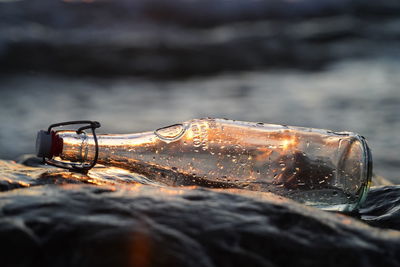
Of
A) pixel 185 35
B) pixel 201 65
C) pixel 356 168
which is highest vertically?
pixel 185 35

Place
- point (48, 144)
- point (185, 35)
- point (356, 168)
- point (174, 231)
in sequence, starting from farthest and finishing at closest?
point (185, 35) → point (356, 168) → point (48, 144) → point (174, 231)

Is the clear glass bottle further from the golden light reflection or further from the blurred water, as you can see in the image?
the blurred water

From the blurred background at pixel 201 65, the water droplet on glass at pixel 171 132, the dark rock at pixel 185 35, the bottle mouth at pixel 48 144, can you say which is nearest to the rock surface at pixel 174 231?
the bottle mouth at pixel 48 144

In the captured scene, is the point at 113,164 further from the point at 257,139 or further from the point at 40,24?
the point at 40,24

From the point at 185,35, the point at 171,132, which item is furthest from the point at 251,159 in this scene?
the point at 185,35

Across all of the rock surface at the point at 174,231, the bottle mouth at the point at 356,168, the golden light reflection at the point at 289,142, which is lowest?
the rock surface at the point at 174,231

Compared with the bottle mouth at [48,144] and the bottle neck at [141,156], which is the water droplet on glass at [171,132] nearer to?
the bottle neck at [141,156]

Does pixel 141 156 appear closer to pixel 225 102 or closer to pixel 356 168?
pixel 356 168
